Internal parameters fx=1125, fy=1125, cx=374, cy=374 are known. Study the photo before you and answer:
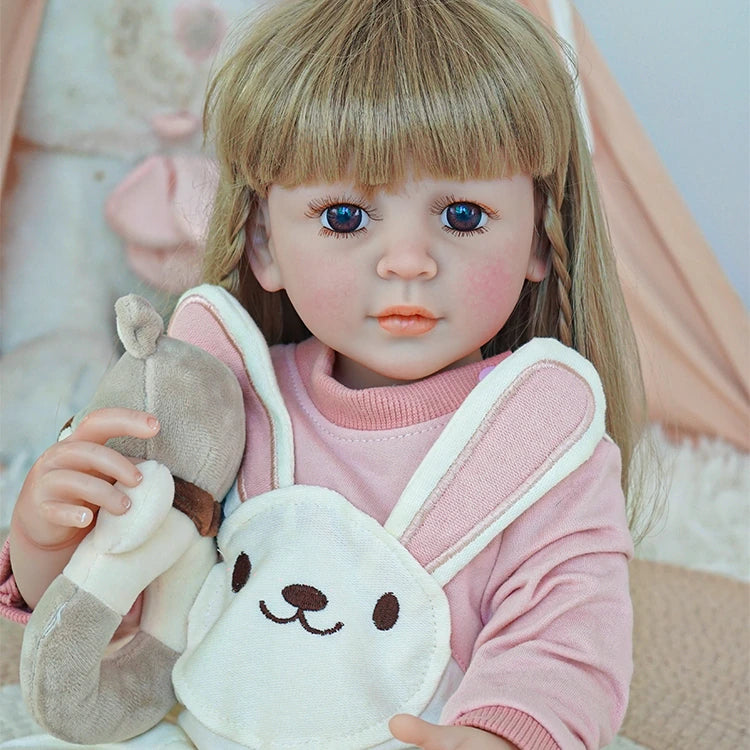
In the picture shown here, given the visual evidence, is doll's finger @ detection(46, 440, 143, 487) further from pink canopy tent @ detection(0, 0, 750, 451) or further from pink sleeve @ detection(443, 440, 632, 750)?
pink canopy tent @ detection(0, 0, 750, 451)

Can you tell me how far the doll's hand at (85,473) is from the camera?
0.80m

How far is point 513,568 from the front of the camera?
2.77 ft

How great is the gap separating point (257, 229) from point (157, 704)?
1.36ft

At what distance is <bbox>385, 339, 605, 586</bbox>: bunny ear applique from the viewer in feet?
2.77

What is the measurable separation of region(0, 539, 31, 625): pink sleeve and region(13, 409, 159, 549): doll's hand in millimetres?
89

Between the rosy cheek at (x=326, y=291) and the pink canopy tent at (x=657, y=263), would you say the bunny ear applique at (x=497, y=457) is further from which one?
the pink canopy tent at (x=657, y=263)

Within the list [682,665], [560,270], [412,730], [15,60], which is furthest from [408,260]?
[15,60]

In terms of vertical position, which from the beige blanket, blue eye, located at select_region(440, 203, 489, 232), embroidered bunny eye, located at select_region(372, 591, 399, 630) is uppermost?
blue eye, located at select_region(440, 203, 489, 232)

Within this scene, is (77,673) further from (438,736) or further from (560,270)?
(560,270)

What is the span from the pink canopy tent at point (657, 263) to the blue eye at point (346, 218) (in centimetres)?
79

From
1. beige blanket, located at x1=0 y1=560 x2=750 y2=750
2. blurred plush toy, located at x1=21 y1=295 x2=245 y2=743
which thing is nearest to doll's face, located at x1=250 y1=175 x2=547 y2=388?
blurred plush toy, located at x1=21 y1=295 x2=245 y2=743

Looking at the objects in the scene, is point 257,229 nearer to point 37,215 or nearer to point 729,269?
point 37,215

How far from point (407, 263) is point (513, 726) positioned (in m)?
0.33

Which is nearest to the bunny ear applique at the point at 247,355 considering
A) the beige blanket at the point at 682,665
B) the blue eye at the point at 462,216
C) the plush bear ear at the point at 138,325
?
the plush bear ear at the point at 138,325
